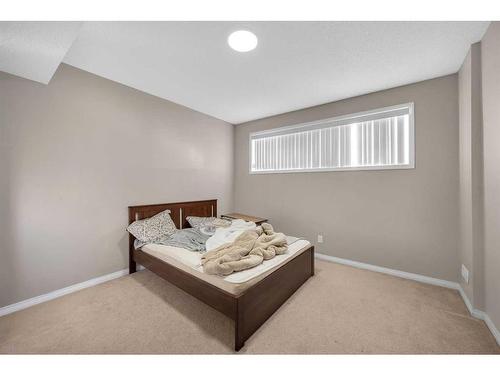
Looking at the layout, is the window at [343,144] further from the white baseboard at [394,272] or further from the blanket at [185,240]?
the blanket at [185,240]

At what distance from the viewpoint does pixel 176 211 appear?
3.18 metres

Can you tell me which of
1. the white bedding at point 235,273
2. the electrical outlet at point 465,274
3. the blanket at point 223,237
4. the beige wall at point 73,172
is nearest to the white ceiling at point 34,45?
the beige wall at point 73,172

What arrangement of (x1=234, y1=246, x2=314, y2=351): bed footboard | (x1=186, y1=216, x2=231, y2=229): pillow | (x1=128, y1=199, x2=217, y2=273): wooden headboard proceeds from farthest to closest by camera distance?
(x1=186, y1=216, x2=231, y2=229): pillow
(x1=128, y1=199, x2=217, y2=273): wooden headboard
(x1=234, y1=246, x2=314, y2=351): bed footboard

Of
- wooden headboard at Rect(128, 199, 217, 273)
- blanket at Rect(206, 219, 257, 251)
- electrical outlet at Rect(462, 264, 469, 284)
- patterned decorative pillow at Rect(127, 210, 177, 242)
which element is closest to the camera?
electrical outlet at Rect(462, 264, 469, 284)

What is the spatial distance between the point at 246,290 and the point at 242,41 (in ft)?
6.85

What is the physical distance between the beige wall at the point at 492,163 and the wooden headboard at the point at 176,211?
11.3 feet

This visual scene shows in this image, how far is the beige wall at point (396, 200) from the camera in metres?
2.30

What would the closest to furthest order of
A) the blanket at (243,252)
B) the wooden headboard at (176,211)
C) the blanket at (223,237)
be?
1. the blanket at (243,252)
2. the blanket at (223,237)
3. the wooden headboard at (176,211)

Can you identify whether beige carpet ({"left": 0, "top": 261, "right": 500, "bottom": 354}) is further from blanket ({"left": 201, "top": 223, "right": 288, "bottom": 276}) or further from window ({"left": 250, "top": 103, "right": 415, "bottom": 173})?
window ({"left": 250, "top": 103, "right": 415, "bottom": 173})

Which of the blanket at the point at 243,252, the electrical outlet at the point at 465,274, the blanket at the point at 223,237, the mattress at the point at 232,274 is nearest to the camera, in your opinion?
the mattress at the point at 232,274

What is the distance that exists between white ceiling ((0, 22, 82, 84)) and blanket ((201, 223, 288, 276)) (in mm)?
2013

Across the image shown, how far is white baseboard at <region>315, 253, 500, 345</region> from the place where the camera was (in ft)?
5.36

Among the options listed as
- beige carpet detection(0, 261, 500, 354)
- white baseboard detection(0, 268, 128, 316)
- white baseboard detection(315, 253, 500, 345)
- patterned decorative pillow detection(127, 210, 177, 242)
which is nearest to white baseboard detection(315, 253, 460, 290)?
white baseboard detection(315, 253, 500, 345)
